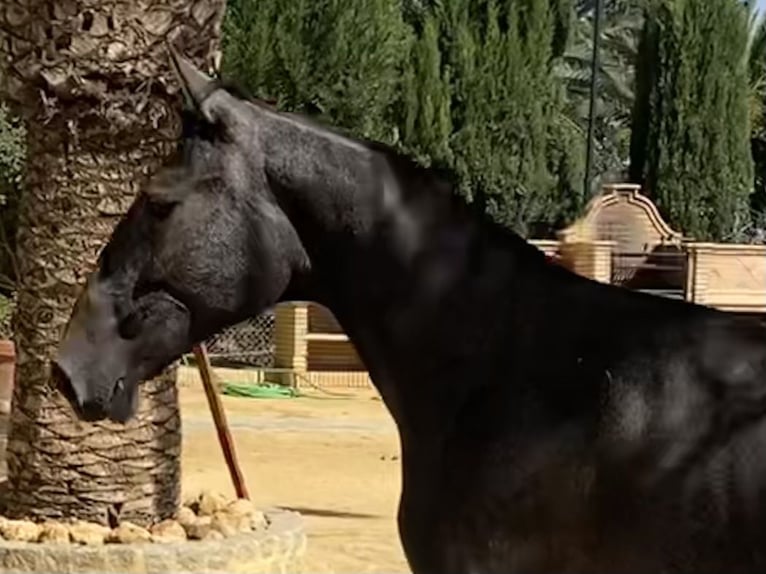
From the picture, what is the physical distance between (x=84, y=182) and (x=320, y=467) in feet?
24.3

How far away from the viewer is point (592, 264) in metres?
23.6

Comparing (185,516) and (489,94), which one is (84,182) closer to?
(185,516)

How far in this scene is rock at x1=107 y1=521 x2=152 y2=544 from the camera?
720 cm

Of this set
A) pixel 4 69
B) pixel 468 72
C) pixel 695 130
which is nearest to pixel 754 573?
pixel 4 69

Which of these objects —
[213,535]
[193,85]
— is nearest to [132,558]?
[213,535]

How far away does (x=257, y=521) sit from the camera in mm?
7820

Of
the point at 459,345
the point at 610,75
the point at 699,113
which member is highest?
the point at 610,75

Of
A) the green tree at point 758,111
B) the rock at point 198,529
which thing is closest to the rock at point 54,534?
the rock at point 198,529

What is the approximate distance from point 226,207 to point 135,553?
154 inches

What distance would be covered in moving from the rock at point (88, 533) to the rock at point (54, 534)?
3cm

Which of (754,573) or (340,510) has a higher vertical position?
(754,573)

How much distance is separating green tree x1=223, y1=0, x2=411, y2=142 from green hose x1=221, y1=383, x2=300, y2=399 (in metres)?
6.08

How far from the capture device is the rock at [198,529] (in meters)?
7.46

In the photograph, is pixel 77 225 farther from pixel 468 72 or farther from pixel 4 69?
pixel 468 72
